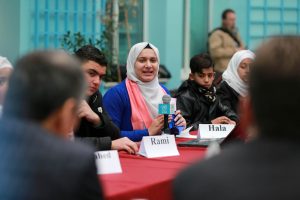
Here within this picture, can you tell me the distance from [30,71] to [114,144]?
199 centimetres

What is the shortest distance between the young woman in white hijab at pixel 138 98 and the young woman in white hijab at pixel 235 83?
0.60 m

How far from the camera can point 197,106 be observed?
5.45 m

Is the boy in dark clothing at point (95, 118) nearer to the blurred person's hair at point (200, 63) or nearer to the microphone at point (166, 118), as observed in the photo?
the microphone at point (166, 118)

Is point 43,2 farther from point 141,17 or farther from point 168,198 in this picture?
point 168,198

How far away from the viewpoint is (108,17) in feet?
28.9

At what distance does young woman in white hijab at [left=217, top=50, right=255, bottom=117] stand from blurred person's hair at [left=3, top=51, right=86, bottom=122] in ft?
12.2

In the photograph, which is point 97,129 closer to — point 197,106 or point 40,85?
point 197,106

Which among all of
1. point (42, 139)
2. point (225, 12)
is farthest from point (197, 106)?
point (225, 12)

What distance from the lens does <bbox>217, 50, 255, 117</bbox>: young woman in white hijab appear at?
219 inches

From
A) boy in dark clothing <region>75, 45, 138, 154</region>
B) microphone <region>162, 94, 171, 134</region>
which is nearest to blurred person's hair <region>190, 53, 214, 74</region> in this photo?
microphone <region>162, 94, 171, 134</region>

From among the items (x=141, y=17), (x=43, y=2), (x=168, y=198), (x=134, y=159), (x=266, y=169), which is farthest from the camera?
(x=141, y=17)

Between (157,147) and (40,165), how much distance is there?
1974mm

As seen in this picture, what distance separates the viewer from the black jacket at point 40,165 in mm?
1840

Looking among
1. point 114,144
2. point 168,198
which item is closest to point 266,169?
point 168,198
